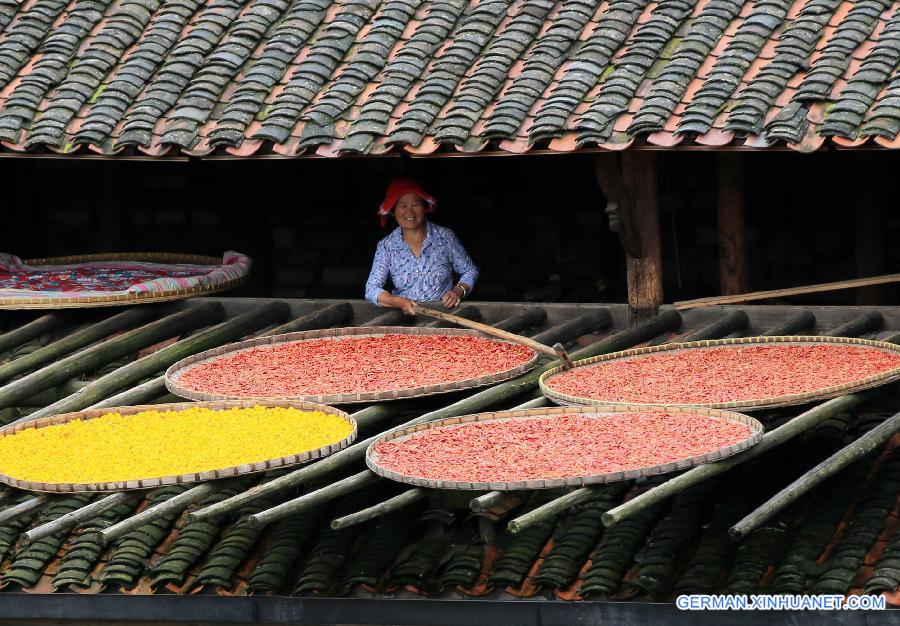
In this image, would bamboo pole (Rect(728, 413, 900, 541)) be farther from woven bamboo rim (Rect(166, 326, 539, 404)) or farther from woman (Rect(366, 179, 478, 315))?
woman (Rect(366, 179, 478, 315))

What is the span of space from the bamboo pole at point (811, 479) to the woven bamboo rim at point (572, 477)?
230 mm

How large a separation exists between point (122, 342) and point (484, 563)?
8.51 feet

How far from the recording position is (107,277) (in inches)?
370

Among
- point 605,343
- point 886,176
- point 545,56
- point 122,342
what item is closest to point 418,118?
point 545,56

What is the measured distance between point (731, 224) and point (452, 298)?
5.18ft

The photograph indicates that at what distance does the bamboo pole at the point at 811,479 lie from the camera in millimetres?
5359

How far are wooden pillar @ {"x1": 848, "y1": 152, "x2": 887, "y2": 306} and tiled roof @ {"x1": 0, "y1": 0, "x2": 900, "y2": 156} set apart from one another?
180cm

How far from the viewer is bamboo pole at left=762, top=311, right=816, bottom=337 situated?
7.50 metres

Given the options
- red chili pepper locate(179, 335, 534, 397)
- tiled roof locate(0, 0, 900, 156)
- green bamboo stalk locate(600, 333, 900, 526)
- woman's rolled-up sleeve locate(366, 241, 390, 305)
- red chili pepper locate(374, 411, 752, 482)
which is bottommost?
green bamboo stalk locate(600, 333, 900, 526)

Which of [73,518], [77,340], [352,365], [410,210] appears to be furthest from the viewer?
[410,210]

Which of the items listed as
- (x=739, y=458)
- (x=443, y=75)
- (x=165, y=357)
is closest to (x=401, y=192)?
(x=443, y=75)

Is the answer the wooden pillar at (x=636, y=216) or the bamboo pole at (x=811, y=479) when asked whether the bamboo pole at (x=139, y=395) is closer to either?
the wooden pillar at (x=636, y=216)

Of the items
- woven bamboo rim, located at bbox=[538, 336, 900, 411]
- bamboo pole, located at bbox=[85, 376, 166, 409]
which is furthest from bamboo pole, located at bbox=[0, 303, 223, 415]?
woven bamboo rim, located at bbox=[538, 336, 900, 411]

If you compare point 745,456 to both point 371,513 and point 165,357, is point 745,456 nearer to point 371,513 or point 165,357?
point 371,513
